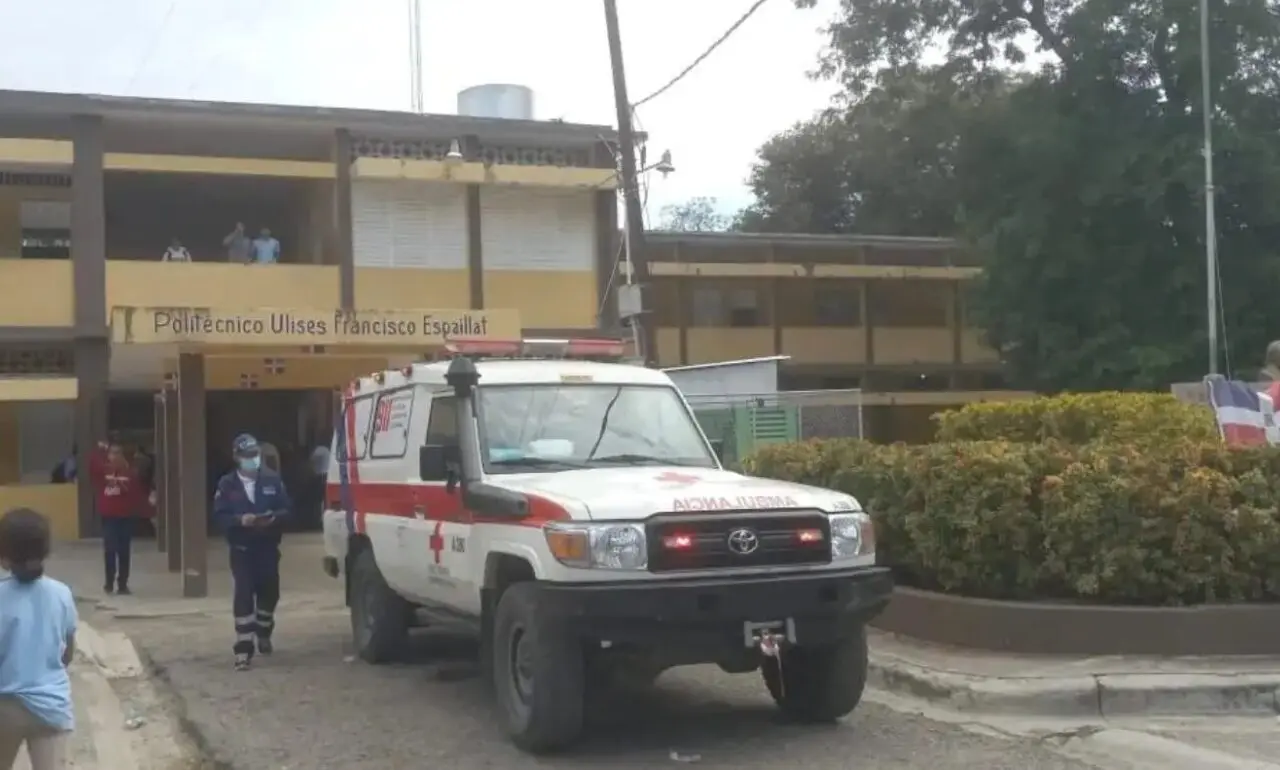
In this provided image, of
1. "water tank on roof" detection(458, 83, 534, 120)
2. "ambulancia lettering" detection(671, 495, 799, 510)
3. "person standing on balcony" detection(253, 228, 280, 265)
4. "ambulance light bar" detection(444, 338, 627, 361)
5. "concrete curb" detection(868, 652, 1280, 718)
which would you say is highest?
"water tank on roof" detection(458, 83, 534, 120)

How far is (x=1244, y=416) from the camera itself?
38.4 feet

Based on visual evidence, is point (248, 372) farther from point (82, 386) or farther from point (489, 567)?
point (489, 567)

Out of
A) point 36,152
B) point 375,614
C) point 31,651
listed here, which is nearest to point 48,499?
point 36,152

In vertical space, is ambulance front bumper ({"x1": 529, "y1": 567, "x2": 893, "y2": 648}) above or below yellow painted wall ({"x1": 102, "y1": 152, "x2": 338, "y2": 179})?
below

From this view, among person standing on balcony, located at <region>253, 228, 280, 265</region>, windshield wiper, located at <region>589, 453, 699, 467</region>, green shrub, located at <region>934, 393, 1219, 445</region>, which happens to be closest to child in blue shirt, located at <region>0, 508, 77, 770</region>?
windshield wiper, located at <region>589, 453, 699, 467</region>

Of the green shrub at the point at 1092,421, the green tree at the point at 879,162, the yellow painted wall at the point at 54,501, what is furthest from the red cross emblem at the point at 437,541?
A: the green tree at the point at 879,162

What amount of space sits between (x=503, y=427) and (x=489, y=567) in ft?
3.42

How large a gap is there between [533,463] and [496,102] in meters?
18.5

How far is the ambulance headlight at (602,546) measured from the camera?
7305mm

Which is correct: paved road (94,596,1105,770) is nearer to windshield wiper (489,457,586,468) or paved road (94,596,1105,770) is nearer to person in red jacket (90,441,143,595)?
windshield wiper (489,457,586,468)

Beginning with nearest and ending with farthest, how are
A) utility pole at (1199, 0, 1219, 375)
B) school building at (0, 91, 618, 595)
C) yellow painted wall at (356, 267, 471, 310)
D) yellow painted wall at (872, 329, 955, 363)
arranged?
utility pole at (1199, 0, 1219, 375) < school building at (0, 91, 618, 595) < yellow painted wall at (356, 267, 471, 310) < yellow painted wall at (872, 329, 955, 363)

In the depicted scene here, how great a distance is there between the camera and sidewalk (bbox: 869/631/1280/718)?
852 cm

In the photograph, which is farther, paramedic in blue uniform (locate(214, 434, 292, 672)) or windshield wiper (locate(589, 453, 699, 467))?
paramedic in blue uniform (locate(214, 434, 292, 672))

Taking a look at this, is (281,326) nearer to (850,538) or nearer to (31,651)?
(850,538)
